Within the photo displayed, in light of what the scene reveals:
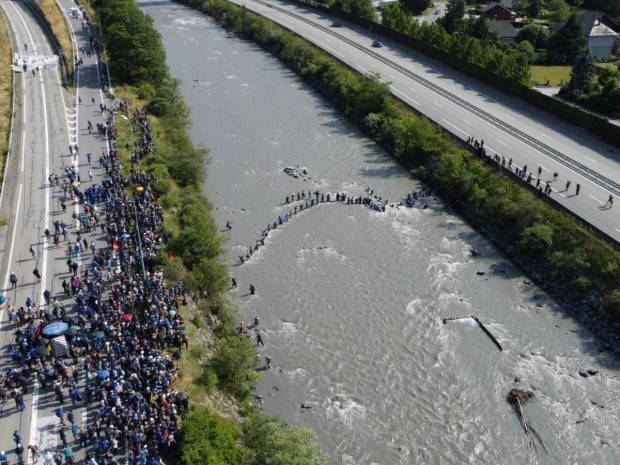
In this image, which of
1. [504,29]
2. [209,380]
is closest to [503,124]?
[504,29]

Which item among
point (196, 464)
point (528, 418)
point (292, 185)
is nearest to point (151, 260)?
point (196, 464)

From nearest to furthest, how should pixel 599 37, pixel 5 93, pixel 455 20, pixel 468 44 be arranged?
pixel 5 93 → pixel 468 44 → pixel 599 37 → pixel 455 20

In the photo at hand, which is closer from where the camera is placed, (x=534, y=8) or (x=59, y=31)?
(x=59, y=31)

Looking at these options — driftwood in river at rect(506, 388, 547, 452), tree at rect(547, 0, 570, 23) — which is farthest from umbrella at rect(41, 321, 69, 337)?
tree at rect(547, 0, 570, 23)

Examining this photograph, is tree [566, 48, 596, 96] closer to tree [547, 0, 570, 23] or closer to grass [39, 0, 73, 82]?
tree [547, 0, 570, 23]

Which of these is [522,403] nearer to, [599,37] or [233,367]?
[233,367]

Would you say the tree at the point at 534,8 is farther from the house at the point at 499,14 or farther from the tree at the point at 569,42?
the tree at the point at 569,42

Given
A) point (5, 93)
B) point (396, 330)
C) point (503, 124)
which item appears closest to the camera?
point (396, 330)

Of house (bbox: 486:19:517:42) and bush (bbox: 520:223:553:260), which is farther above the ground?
house (bbox: 486:19:517:42)
